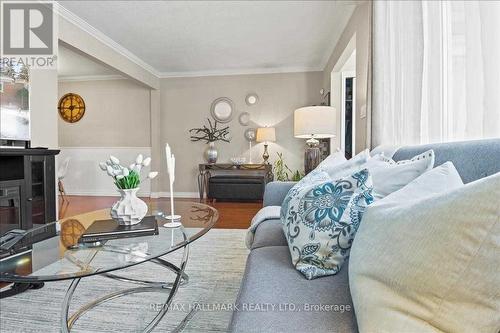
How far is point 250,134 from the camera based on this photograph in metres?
5.29

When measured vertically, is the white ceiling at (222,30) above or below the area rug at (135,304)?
above

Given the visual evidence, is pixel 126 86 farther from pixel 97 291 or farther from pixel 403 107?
pixel 403 107

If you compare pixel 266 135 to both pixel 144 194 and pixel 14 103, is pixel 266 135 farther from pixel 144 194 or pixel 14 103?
pixel 14 103

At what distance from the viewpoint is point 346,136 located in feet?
14.1

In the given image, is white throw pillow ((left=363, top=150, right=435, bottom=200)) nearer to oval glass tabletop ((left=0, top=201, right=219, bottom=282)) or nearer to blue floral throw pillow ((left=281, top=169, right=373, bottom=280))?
blue floral throw pillow ((left=281, top=169, right=373, bottom=280))

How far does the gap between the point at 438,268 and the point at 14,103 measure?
3092mm

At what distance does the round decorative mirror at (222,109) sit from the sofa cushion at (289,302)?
4587mm

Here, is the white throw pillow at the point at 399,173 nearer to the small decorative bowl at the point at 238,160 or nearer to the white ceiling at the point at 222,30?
the white ceiling at the point at 222,30

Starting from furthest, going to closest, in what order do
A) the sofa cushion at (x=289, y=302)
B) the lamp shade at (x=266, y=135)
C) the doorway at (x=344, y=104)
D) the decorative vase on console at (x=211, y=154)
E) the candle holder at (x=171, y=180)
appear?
the decorative vase on console at (x=211, y=154) < the lamp shade at (x=266, y=135) < the doorway at (x=344, y=104) < the candle holder at (x=171, y=180) < the sofa cushion at (x=289, y=302)

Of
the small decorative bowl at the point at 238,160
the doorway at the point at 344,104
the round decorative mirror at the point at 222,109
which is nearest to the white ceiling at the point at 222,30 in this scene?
the doorway at the point at 344,104

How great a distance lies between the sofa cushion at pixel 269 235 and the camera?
1.28 metres

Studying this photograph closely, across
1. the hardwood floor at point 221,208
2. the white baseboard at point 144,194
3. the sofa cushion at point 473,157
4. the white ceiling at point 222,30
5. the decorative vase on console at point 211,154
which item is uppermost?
the white ceiling at point 222,30

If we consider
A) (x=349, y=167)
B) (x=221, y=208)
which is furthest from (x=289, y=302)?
(x=221, y=208)

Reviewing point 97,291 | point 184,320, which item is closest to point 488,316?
point 184,320
